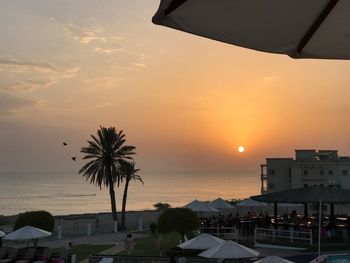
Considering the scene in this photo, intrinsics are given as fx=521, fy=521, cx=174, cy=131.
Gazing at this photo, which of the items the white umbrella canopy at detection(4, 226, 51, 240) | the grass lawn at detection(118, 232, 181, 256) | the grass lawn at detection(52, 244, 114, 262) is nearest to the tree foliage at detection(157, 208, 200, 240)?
the grass lawn at detection(118, 232, 181, 256)

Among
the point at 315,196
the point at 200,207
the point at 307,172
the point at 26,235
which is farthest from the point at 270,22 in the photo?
the point at 307,172

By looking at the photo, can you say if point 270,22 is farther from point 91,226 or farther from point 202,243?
point 91,226

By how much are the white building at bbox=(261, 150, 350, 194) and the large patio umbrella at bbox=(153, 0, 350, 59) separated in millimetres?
63282

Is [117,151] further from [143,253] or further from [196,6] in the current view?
[196,6]

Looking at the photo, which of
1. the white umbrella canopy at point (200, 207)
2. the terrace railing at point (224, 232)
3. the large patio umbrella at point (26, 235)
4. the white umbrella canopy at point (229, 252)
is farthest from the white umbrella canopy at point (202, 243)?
the white umbrella canopy at point (200, 207)

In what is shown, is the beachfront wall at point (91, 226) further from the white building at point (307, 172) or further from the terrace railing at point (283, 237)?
the white building at point (307, 172)

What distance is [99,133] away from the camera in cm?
4428

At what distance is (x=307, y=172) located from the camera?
216 feet

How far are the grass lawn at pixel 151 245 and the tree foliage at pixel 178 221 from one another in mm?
1195

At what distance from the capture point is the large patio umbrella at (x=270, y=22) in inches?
144

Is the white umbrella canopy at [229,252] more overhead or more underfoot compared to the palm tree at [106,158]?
more underfoot

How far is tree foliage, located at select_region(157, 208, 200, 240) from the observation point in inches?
1021

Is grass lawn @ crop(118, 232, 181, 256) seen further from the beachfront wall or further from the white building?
the white building

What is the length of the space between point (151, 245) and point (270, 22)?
2551cm
